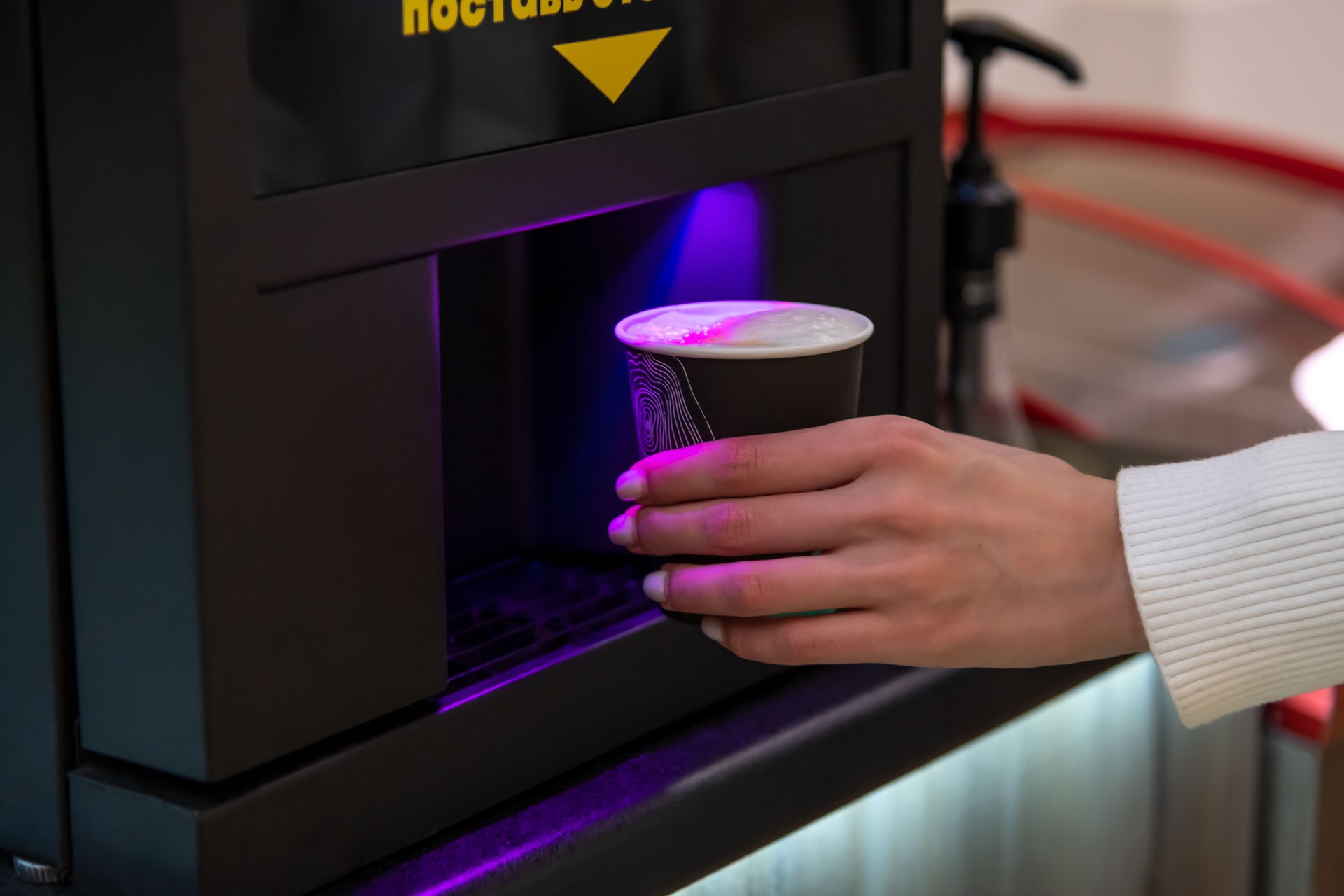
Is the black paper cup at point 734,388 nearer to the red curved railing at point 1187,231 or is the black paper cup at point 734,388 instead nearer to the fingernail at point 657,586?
the fingernail at point 657,586

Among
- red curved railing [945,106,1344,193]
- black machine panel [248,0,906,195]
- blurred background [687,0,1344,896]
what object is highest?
black machine panel [248,0,906,195]

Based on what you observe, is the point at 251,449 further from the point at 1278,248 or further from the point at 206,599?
the point at 1278,248

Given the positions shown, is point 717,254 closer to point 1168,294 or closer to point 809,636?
point 809,636

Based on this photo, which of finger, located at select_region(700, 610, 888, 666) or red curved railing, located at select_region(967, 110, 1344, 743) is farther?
red curved railing, located at select_region(967, 110, 1344, 743)

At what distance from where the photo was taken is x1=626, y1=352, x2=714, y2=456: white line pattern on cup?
0.52 m

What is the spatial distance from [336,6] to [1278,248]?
5.77ft

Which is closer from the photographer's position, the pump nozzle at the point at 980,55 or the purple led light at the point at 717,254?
the purple led light at the point at 717,254

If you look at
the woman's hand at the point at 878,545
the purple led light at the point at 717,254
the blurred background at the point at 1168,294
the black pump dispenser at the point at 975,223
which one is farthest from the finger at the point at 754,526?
the blurred background at the point at 1168,294

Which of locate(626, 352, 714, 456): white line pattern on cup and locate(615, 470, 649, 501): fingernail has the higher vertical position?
locate(626, 352, 714, 456): white line pattern on cup

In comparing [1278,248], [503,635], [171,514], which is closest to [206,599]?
[171,514]

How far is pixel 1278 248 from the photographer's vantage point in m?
1.91

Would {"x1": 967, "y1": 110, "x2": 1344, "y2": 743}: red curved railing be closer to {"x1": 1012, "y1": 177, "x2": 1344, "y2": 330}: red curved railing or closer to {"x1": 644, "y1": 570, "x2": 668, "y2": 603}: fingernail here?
{"x1": 1012, "y1": 177, "x2": 1344, "y2": 330}: red curved railing

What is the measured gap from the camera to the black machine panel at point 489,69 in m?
0.44

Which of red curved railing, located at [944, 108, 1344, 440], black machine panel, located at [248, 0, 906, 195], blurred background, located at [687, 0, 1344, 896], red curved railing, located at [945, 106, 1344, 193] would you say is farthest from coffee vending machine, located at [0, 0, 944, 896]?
red curved railing, located at [945, 106, 1344, 193]
